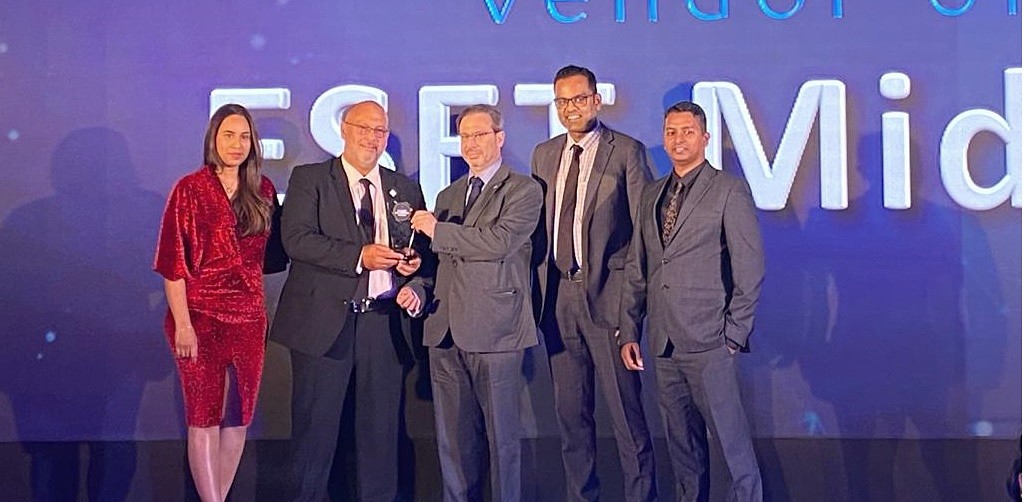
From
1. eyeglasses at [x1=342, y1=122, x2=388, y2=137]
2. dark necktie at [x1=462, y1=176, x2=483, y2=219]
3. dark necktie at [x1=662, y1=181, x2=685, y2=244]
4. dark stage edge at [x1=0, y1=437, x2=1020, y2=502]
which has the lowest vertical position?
dark stage edge at [x1=0, y1=437, x2=1020, y2=502]

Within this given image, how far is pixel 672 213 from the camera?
3746 millimetres

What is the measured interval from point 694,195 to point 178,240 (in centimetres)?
175

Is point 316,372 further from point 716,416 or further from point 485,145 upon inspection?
point 716,416

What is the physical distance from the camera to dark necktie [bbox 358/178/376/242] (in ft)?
12.7

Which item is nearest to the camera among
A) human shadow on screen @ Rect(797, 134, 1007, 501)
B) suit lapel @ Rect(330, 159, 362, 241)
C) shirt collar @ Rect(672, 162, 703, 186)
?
shirt collar @ Rect(672, 162, 703, 186)

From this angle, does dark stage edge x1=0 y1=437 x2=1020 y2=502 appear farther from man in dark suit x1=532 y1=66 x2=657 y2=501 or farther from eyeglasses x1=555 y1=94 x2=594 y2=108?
eyeglasses x1=555 y1=94 x2=594 y2=108

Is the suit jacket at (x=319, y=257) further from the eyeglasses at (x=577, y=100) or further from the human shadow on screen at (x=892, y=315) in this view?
the human shadow on screen at (x=892, y=315)

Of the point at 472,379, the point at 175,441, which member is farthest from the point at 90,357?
the point at 472,379

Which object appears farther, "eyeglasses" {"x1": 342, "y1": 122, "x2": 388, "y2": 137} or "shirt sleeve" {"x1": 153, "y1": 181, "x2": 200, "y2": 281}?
"eyeglasses" {"x1": 342, "y1": 122, "x2": 388, "y2": 137}

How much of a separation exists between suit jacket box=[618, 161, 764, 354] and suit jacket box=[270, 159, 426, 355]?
37.4 inches

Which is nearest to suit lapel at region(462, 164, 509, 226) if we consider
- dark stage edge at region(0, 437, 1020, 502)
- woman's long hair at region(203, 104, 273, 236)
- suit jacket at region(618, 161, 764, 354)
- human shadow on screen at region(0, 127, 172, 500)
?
suit jacket at region(618, 161, 764, 354)

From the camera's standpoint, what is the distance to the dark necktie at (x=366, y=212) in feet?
12.7

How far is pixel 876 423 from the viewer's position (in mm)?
4566

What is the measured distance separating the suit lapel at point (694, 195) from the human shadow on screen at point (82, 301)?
2.29 metres
